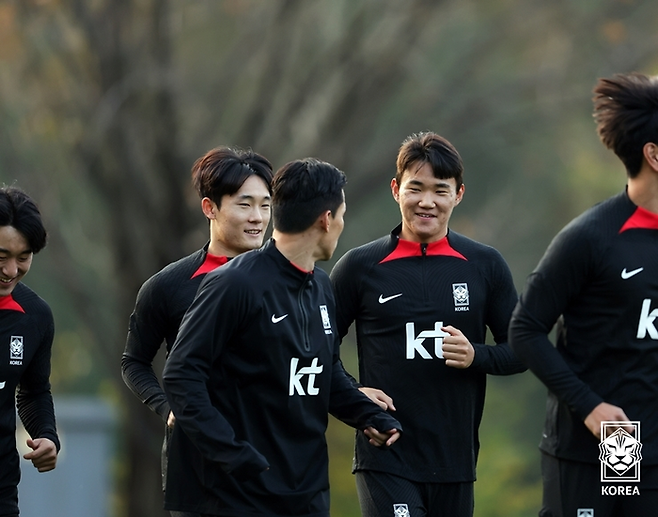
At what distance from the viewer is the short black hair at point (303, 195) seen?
16.3ft

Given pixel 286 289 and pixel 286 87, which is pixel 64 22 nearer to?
pixel 286 87

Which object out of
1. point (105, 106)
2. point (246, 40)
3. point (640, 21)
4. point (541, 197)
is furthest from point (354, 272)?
point (541, 197)

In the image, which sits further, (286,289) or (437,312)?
(437,312)

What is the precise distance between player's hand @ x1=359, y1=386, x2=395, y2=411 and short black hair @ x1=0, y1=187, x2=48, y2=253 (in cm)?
174

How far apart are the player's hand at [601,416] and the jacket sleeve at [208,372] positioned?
52.5 inches

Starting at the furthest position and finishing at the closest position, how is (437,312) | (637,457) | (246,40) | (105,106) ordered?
(246,40) < (105,106) < (437,312) < (637,457)

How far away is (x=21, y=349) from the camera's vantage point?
19.0 feet

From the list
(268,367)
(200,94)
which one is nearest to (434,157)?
(268,367)

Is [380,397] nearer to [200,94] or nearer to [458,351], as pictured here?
[458,351]

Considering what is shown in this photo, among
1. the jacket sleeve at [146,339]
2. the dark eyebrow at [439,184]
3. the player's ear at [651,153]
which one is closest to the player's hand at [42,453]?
the jacket sleeve at [146,339]

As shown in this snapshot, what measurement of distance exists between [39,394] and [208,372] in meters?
1.60

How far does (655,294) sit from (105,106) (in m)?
9.67

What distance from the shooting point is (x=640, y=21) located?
614 inches

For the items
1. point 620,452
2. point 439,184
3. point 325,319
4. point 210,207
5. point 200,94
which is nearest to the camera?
point 620,452
